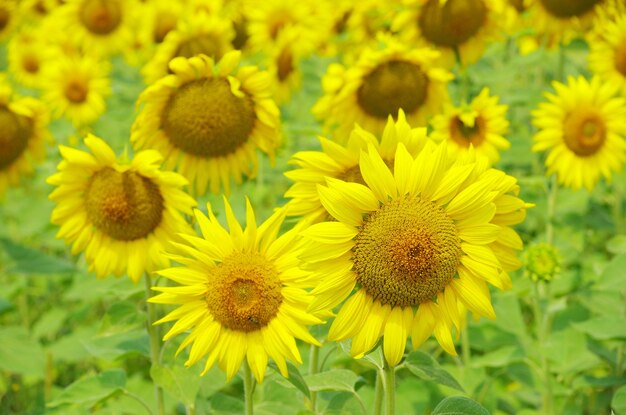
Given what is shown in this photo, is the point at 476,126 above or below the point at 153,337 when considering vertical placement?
above

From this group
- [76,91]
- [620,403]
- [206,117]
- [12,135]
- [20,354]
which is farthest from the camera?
[76,91]

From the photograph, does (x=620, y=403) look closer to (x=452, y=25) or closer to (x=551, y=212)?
(x=551, y=212)

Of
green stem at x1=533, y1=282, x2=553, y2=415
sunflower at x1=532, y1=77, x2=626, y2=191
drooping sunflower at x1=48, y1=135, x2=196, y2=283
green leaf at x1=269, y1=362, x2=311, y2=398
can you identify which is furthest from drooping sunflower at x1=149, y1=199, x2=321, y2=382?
sunflower at x1=532, y1=77, x2=626, y2=191

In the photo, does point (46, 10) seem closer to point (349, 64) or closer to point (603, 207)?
point (349, 64)

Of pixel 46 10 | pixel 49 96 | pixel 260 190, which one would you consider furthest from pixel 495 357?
pixel 46 10

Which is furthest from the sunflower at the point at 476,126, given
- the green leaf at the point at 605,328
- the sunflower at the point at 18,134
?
the sunflower at the point at 18,134

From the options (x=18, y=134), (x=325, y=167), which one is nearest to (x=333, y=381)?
(x=325, y=167)
